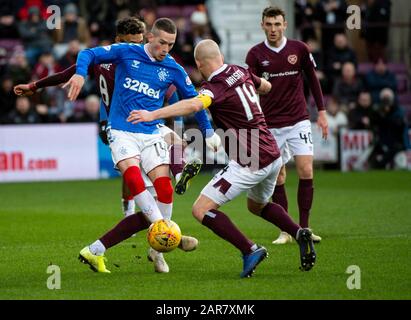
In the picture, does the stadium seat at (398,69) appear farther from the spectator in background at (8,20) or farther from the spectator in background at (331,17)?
the spectator in background at (8,20)

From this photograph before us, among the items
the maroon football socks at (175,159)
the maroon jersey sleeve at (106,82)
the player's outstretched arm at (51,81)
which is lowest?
the maroon football socks at (175,159)

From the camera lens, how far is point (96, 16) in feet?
80.9

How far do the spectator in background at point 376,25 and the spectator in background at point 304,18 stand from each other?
1196 mm

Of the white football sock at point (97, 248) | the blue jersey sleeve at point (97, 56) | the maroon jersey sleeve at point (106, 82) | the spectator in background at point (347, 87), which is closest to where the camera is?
the blue jersey sleeve at point (97, 56)

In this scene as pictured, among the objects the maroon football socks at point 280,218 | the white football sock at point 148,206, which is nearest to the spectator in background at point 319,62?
the maroon football socks at point 280,218

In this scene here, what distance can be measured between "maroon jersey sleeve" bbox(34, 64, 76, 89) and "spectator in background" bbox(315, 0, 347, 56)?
1549 centimetres

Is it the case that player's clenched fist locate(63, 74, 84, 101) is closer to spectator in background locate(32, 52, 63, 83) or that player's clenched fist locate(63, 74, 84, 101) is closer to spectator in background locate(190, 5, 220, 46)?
spectator in background locate(32, 52, 63, 83)

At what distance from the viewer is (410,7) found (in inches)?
1025

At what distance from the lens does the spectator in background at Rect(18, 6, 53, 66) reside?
2348 centimetres

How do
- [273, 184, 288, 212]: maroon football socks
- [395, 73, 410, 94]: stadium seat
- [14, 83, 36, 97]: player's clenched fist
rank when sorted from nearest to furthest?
[14, 83, 36, 97]: player's clenched fist → [273, 184, 288, 212]: maroon football socks → [395, 73, 410, 94]: stadium seat

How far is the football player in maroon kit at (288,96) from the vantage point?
39.1 feet

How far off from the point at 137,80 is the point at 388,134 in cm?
1318

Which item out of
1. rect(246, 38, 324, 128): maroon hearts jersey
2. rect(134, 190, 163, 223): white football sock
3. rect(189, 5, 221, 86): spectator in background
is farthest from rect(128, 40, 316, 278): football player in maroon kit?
rect(189, 5, 221, 86): spectator in background

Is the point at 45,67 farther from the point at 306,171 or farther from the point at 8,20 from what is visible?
the point at 306,171
